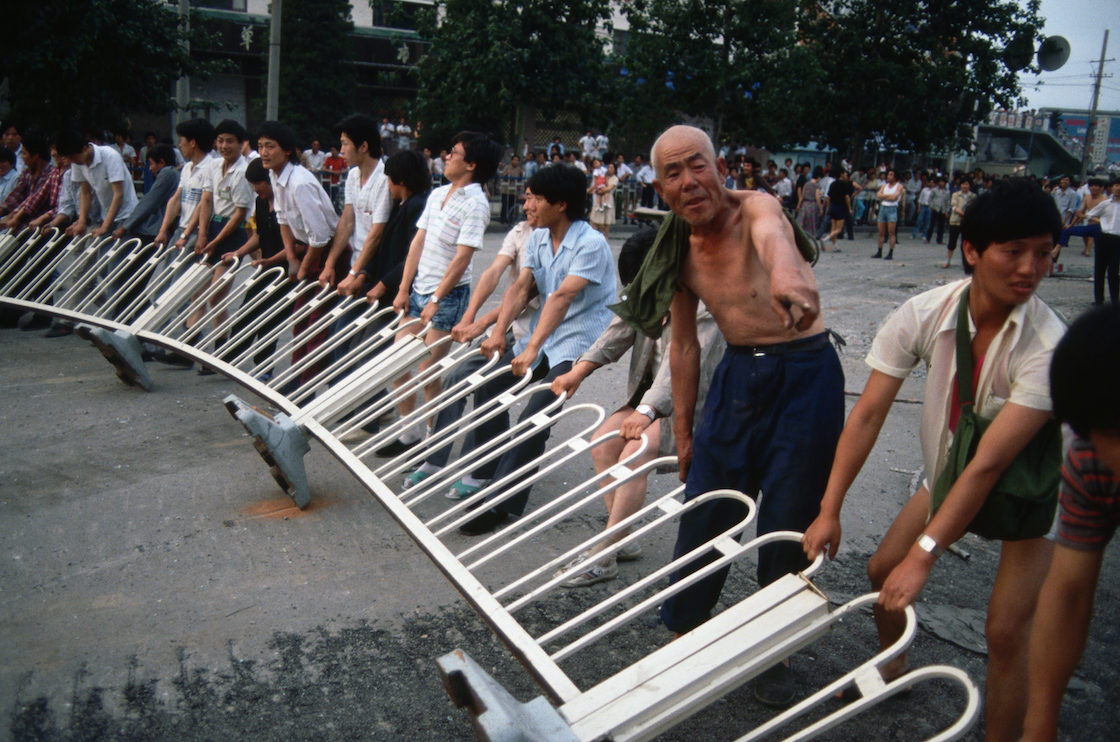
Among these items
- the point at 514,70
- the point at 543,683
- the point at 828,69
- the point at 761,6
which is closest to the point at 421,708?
the point at 543,683

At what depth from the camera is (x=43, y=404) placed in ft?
19.9

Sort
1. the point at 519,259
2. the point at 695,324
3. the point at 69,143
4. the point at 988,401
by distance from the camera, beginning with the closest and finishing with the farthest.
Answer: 1. the point at 988,401
2. the point at 695,324
3. the point at 519,259
4. the point at 69,143

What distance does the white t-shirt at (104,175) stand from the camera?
8.09m

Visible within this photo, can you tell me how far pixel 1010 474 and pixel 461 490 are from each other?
2.93 m

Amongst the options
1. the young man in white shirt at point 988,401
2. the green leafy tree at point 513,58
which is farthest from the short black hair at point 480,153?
the green leafy tree at point 513,58

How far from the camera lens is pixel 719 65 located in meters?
22.9

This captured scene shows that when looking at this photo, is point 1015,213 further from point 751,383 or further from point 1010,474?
point 751,383

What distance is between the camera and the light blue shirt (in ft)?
14.1

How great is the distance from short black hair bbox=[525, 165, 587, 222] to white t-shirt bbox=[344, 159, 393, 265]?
1714 millimetres

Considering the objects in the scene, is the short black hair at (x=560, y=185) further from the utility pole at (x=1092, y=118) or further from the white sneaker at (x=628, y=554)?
the utility pole at (x=1092, y=118)

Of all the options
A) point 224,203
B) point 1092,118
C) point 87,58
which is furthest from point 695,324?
point 1092,118

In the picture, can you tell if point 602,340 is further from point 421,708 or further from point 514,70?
point 514,70

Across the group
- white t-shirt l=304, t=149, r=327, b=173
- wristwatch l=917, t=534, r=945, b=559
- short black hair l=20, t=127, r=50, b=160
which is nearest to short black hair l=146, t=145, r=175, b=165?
short black hair l=20, t=127, r=50, b=160

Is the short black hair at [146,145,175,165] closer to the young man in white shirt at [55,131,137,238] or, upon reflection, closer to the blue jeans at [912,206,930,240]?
the young man in white shirt at [55,131,137,238]
